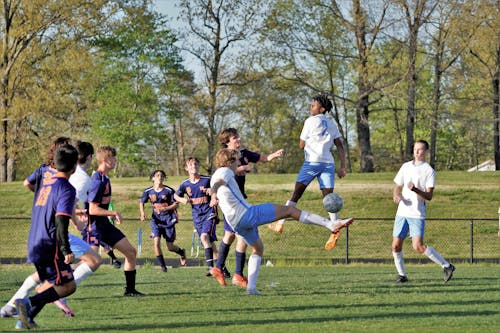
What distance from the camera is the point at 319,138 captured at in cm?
1191

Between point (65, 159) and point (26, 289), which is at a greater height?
point (65, 159)

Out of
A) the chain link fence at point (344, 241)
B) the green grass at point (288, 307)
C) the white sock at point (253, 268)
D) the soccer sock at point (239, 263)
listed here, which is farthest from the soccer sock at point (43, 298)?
the chain link fence at point (344, 241)

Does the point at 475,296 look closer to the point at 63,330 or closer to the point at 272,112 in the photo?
the point at 63,330

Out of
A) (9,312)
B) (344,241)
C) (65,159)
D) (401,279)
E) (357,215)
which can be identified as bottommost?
(344,241)

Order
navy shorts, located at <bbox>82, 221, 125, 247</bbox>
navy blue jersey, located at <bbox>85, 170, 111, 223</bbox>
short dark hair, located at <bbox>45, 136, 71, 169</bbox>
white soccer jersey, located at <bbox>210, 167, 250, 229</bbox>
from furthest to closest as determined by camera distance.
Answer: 1. navy blue jersey, located at <bbox>85, 170, 111, 223</bbox>
2. navy shorts, located at <bbox>82, 221, 125, 247</bbox>
3. white soccer jersey, located at <bbox>210, 167, 250, 229</bbox>
4. short dark hair, located at <bbox>45, 136, 71, 169</bbox>

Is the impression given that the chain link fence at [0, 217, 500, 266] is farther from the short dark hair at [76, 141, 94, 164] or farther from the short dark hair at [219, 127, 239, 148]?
the short dark hair at [76, 141, 94, 164]

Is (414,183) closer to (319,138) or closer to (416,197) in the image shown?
(416,197)

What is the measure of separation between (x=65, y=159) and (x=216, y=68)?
35968mm

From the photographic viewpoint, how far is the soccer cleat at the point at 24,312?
24.7ft

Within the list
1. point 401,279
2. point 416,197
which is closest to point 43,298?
point 416,197

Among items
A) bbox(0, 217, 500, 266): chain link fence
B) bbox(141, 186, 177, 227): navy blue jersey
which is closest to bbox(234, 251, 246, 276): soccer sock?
bbox(141, 186, 177, 227): navy blue jersey

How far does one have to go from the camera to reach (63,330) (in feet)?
25.1

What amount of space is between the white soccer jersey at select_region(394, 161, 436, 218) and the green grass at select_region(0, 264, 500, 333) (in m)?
1.07

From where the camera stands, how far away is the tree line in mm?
38656
